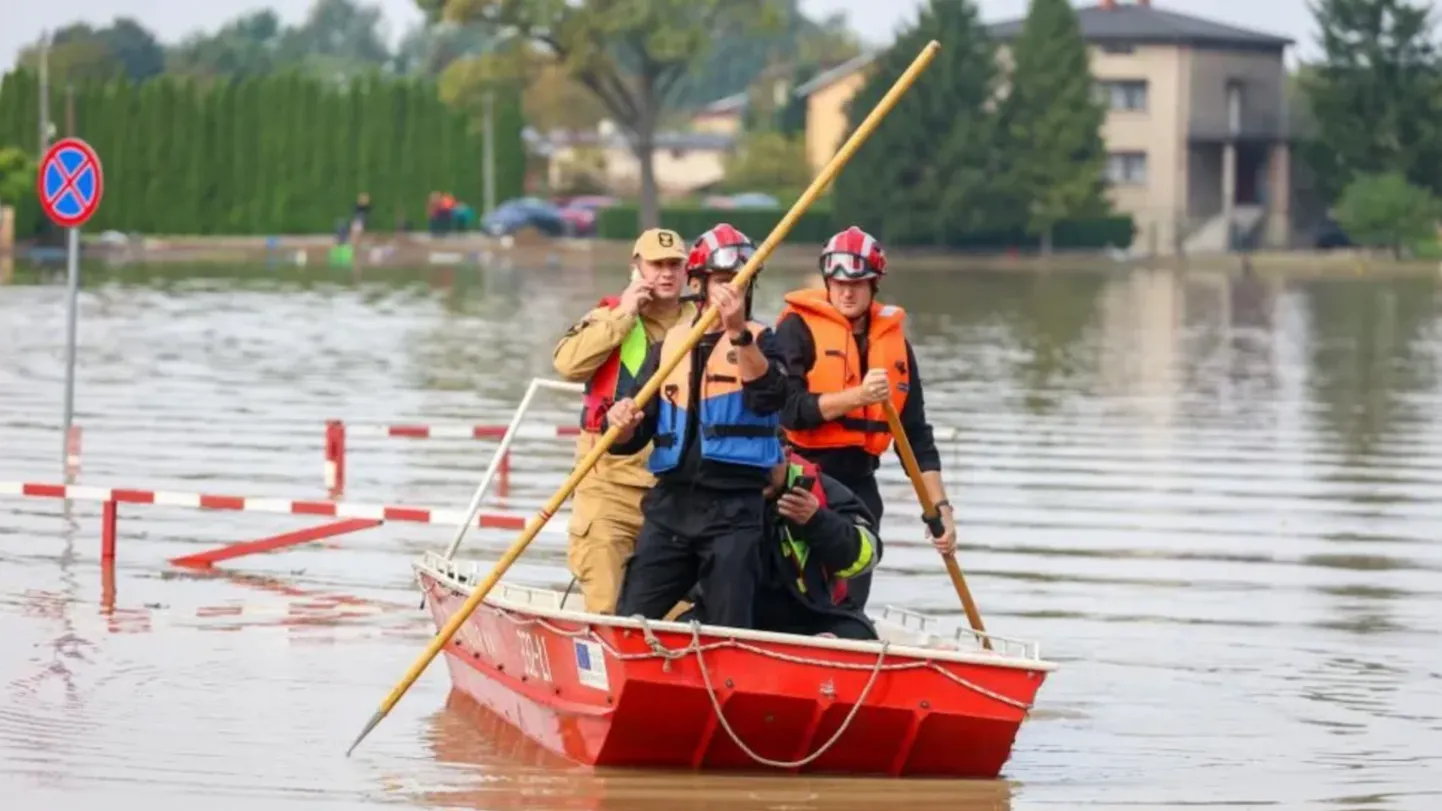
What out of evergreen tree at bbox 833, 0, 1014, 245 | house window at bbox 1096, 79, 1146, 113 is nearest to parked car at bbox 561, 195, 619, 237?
evergreen tree at bbox 833, 0, 1014, 245

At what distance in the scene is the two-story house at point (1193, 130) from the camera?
95812mm

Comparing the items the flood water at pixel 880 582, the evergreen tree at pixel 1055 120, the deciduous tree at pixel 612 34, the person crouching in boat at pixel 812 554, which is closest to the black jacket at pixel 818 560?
the person crouching in boat at pixel 812 554

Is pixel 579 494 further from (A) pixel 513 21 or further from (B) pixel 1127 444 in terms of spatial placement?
(A) pixel 513 21

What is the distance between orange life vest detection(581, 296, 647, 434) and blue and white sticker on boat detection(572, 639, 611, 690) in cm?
89

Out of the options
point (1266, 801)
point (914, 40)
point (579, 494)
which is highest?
point (914, 40)

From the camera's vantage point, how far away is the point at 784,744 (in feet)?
36.0

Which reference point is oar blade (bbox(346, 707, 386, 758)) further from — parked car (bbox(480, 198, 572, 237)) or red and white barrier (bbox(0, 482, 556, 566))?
parked car (bbox(480, 198, 572, 237))

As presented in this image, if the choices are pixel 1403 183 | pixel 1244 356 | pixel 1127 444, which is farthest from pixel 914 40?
pixel 1127 444

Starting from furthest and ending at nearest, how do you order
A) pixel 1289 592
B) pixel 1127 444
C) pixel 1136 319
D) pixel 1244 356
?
pixel 1136 319
pixel 1244 356
pixel 1127 444
pixel 1289 592

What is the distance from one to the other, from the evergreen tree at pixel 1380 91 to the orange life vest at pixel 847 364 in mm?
79691

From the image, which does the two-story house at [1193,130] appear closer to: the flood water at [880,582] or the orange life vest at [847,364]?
the flood water at [880,582]

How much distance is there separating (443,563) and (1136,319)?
3574 centimetres

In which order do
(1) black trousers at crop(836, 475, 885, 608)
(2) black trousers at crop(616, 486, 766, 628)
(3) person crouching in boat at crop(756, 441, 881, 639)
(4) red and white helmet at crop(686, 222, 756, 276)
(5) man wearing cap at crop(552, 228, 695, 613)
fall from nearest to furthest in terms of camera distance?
(4) red and white helmet at crop(686, 222, 756, 276) → (2) black trousers at crop(616, 486, 766, 628) → (3) person crouching in boat at crop(756, 441, 881, 639) → (5) man wearing cap at crop(552, 228, 695, 613) → (1) black trousers at crop(836, 475, 885, 608)

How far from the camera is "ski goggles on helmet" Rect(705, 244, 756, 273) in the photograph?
10688 millimetres
